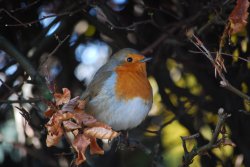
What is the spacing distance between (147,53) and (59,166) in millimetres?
1006

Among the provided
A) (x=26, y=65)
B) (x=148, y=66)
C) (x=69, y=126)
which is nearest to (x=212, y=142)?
(x=69, y=126)

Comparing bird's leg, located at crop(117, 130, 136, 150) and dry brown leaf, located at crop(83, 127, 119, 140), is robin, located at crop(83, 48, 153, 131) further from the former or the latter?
dry brown leaf, located at crop(83, 127, 119, 140)

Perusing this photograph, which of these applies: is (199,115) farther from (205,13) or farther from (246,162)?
(205,13)

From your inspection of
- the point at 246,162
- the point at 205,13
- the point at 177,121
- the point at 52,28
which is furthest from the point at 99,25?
the point at 246,162

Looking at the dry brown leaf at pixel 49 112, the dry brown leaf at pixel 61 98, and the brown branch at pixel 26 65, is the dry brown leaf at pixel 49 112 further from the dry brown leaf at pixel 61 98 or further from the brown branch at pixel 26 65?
the brown branch at pixel 26 65

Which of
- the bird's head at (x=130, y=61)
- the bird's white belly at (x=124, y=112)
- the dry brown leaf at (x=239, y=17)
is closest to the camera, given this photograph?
the dry brown leaf at (x=239, y=17)

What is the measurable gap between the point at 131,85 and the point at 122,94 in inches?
3.5

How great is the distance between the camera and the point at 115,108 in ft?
11.1

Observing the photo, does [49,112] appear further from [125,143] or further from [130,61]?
[130,61]

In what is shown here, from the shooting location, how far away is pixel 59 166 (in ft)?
12.5

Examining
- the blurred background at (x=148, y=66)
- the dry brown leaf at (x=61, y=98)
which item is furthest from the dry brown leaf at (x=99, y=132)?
the blurred background at (x=148, y=66)

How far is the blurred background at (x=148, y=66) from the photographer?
3658 millimetres

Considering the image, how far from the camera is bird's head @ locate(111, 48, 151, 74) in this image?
3603 millimetres

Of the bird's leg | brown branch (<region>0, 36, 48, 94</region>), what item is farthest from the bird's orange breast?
brown branch (<region>0, 36, 48, 94</region>)
